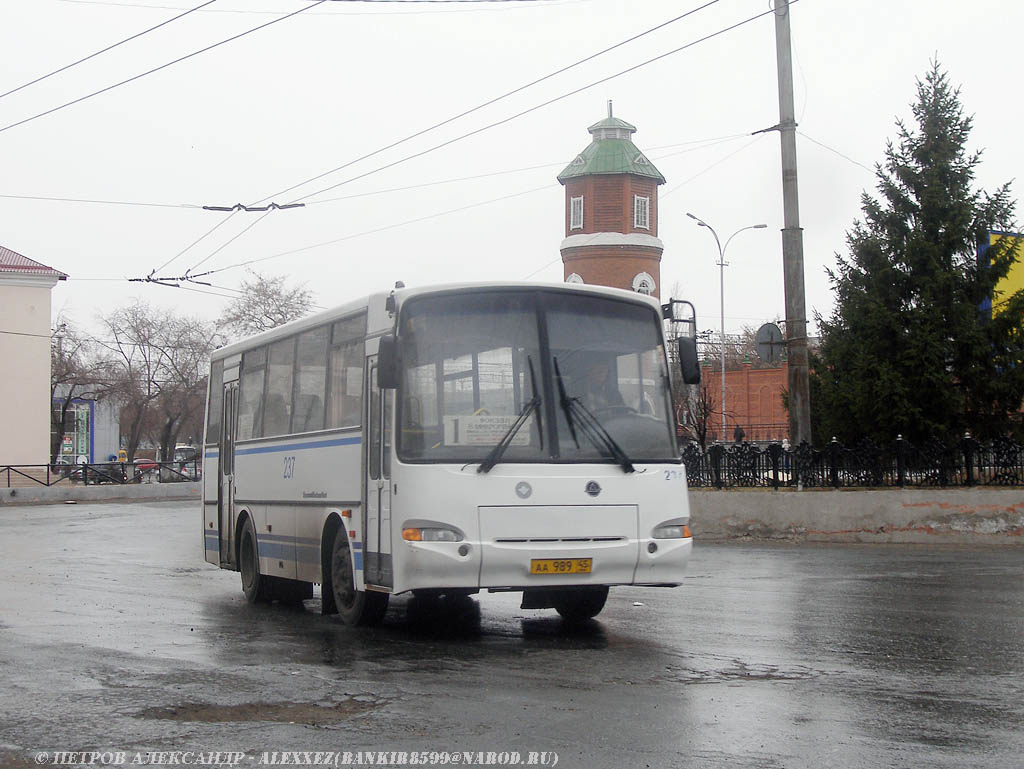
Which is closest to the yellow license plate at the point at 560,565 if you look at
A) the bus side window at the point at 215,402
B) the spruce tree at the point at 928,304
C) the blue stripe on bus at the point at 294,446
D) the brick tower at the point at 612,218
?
the blue stripe on bus at the point at 294,446

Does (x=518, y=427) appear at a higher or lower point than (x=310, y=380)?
lower

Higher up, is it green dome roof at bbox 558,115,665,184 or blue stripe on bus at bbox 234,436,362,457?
green dome roof at bbox 558,115,665,184

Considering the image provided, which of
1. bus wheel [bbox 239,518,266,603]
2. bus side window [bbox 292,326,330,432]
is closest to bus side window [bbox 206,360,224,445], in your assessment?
bus wheel [bbox 239,518,266,603]

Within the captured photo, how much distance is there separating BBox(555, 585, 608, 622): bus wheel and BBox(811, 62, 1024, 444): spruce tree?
15678 millimetres

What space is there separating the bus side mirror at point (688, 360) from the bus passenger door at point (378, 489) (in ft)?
8.16

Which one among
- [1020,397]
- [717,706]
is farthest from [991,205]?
[717,706]

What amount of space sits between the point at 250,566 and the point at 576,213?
5618 cm

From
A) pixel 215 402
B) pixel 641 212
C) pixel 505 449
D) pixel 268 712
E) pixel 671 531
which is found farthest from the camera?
pixel 641 212

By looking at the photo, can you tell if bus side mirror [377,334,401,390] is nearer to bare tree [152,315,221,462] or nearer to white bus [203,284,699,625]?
white bus [203,284,699,625]

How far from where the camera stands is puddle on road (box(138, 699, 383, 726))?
23.6ft

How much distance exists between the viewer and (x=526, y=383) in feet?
34.8

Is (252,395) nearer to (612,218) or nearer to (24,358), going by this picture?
(24,358)

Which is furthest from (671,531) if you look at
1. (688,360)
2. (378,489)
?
(378,489)

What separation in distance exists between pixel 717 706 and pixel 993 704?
5.02 ft
